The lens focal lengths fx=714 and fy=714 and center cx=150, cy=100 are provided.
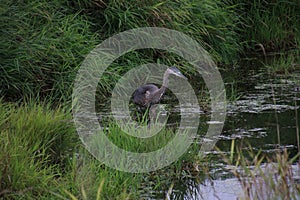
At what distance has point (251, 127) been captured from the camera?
6.93 metres

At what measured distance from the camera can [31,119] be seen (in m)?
5.54

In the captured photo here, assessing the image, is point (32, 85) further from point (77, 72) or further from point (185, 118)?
point (185, 118)

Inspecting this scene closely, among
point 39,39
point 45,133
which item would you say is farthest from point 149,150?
point 39,39

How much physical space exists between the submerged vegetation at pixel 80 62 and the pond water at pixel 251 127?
107 millimetres

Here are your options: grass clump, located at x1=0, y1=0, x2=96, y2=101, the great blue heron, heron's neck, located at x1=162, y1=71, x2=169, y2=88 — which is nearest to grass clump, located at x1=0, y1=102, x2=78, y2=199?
grass clump, located at x1=0, y1=0, x2=96, y2=101

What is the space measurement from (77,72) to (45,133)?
245 centimetres

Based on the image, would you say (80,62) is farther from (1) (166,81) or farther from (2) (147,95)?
(1) (166,81)

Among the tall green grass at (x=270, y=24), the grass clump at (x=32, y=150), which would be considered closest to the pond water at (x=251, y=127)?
the grass clump at (x=32, y=150)

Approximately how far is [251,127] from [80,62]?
2201 mm

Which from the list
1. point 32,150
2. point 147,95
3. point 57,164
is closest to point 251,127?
point 147,95

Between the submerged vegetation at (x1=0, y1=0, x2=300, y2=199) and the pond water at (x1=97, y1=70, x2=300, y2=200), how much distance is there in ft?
0.35

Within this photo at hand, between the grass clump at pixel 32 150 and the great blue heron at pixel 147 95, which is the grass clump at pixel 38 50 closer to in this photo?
the great blue heron at pixel 147 95

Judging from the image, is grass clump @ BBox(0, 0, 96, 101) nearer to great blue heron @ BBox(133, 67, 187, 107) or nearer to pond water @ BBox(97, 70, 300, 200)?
great blue heron @ BBox(133, 67, 187, 107)

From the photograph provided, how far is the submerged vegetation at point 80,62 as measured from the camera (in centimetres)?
471
